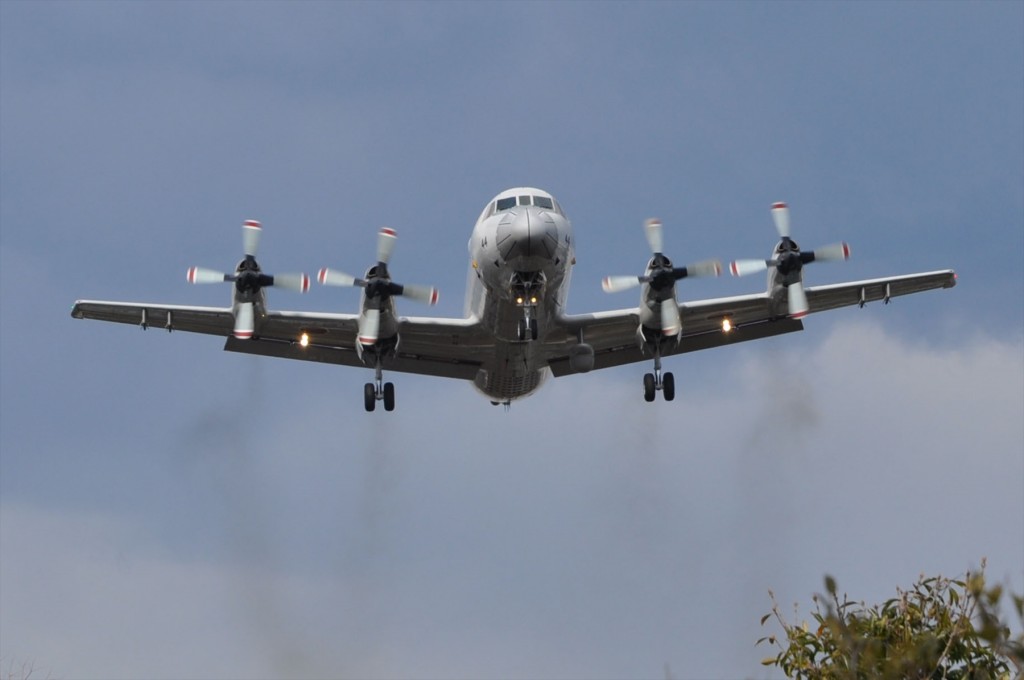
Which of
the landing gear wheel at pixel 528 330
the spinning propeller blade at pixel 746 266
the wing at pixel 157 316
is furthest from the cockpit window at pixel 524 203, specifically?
the wing at pixel 157 316

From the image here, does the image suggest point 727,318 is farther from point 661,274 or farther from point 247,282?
point 247,282

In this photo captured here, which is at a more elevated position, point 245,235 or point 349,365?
point 245,235

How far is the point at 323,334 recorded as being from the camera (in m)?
33.3

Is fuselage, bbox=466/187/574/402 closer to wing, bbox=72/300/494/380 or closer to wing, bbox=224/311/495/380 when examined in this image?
wing, bbox=224/311/495/380

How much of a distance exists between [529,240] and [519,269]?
0.82 m

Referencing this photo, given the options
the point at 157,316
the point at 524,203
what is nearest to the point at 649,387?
the point at 524,203

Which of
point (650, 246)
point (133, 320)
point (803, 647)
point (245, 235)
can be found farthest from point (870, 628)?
point (133, 320)

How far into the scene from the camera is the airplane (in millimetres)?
29375

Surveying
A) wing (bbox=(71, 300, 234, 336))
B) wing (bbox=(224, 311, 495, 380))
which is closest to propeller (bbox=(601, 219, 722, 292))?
wing (bbox=(224, 311, 495, 380))

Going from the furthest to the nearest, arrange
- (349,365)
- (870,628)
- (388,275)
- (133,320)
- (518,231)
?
1. (349,365)
2. (133,320)
3. (388,275)
4. (518,231)
5. (870,628)

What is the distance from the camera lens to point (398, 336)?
31.7 metres

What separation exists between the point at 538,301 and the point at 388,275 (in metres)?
4.27

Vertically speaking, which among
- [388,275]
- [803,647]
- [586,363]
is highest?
[388,275]

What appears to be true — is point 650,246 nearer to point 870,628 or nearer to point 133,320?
point 133,320
